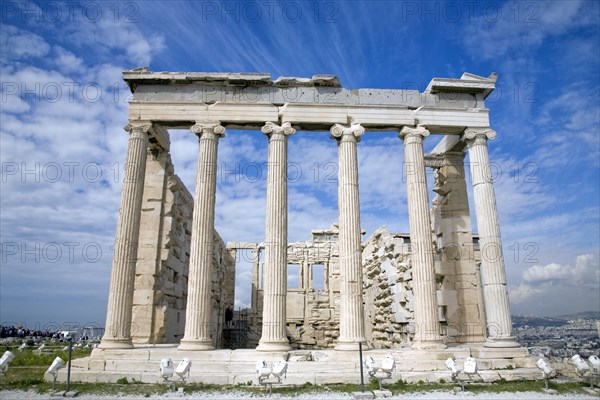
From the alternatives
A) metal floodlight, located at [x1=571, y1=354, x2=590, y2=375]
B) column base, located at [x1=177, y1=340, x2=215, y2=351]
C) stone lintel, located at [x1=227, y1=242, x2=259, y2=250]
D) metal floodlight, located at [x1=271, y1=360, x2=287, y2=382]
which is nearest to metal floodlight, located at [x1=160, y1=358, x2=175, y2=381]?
metal floodlight, located at [x1=271, y1=360, x2=287, y2=382]

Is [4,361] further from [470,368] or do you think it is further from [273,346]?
[470,368]

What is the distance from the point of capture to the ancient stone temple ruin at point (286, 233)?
14.0 meters

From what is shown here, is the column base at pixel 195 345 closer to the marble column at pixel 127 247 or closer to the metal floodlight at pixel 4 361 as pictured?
the marble column at pixel 127 247

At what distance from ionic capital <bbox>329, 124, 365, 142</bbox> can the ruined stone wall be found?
7120 mm

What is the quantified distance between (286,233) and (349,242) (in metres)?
2.23

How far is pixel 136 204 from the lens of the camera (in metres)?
15.4

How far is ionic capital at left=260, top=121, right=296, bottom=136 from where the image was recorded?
635 inches

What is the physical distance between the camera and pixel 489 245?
52.0ft

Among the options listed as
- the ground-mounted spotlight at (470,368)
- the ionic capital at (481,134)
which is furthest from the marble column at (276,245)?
the ionic capital at (481,134)

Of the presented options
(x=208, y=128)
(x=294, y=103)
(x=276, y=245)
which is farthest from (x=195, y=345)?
(x=294, y=103)

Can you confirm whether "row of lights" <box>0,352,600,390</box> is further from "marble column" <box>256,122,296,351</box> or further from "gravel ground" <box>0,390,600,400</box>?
"marble column" <box>256,122,296,351</box>

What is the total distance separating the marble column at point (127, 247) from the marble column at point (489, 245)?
12195 millimetres

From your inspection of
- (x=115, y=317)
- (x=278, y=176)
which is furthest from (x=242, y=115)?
(x=115, y=317)

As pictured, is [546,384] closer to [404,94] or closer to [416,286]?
[416,286]
